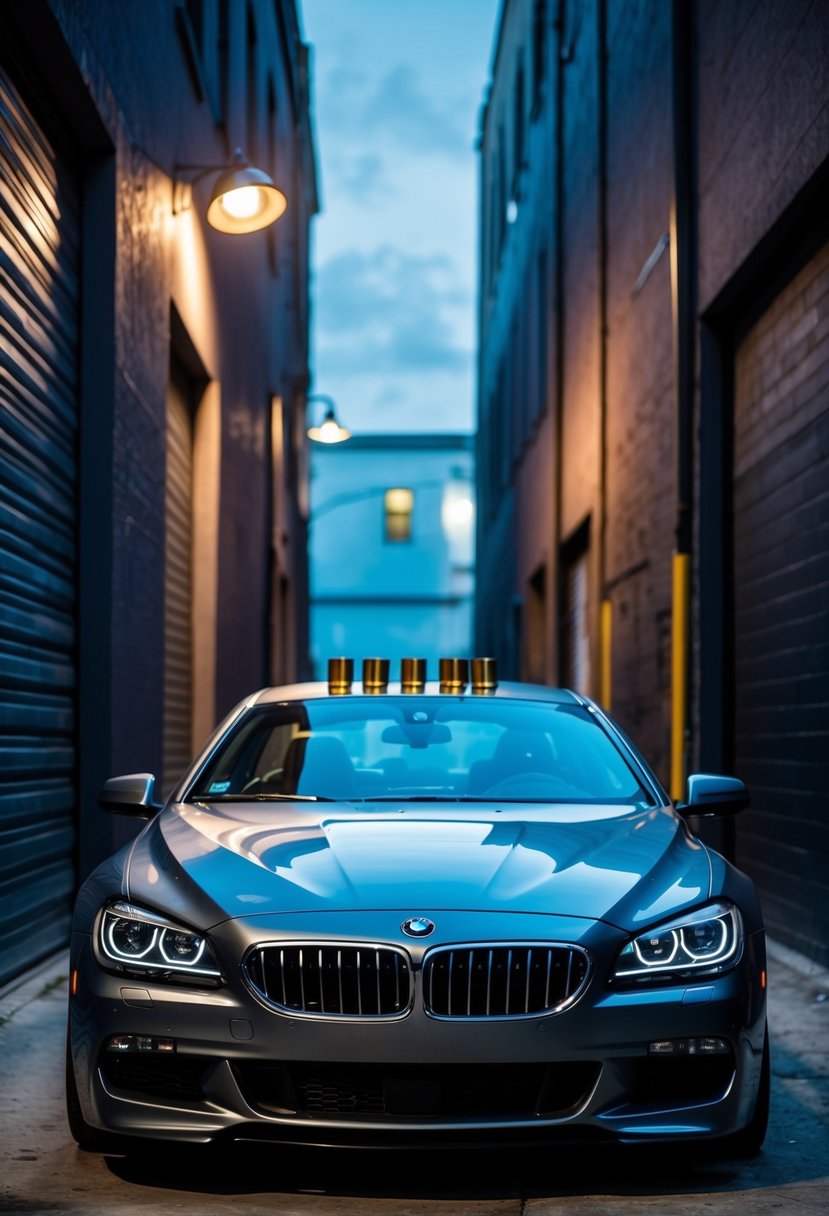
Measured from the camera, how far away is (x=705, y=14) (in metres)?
10.7

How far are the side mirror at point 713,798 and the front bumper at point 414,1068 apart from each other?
109 cm

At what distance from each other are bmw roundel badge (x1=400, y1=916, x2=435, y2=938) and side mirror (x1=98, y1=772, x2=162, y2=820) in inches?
54.8

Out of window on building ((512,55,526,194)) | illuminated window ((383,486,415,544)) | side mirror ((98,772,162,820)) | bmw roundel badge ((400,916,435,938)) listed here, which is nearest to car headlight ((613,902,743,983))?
bmw roundel badge ((400,916,435,938))

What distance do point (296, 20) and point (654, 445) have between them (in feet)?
47.9

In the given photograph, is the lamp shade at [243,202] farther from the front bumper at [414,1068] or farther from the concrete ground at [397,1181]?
the front bumper at [414,1068]

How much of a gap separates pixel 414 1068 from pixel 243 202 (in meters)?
→ 6.83

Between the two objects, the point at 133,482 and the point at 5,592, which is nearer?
the point at 5,592

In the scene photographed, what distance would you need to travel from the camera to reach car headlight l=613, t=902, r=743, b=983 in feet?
13.3

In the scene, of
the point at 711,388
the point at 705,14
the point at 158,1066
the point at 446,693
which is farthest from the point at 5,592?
the point at 705,14

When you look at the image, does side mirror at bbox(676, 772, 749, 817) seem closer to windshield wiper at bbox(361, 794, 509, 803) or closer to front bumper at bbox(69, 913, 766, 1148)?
windshield wiper at bbox(361, 794, 509, 803)

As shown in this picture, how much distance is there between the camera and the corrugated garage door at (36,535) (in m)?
6.95

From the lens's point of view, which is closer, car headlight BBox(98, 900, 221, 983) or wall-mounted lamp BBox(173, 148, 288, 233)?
car headlight BBox(98, 900, 221, 983)

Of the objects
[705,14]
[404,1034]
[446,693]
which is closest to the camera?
[404,1034]

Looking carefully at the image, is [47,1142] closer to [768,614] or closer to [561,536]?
[768,614]
